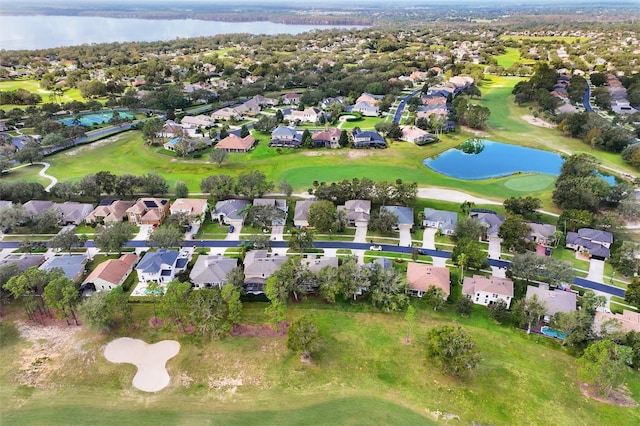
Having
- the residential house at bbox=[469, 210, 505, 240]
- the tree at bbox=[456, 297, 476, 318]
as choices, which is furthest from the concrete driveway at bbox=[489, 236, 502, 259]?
the tree at bbox=[456, 297, 476, 318]

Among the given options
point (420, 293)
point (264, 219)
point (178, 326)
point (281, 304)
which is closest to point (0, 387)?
point (178, 326)

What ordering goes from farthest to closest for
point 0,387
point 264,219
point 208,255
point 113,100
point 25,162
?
point 113,100 → point 25,162 → point 264,219 → point 208,255 → point 0,387

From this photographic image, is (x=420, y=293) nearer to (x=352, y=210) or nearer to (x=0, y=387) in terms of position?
(x=352, y=210)

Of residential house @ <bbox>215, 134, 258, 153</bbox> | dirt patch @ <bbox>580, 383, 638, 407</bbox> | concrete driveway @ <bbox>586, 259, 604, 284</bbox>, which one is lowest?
dirt patch @ <bbox>580, 383, 638, 407</bbox>

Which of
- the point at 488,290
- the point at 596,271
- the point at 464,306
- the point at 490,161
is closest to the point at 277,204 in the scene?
the point at 464,306

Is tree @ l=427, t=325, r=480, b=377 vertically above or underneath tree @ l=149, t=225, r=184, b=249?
underneath

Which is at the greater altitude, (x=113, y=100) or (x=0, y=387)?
(x=113, y=100)

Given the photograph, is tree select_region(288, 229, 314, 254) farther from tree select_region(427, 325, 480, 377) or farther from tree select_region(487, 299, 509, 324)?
tree select_region(487, 299, 509, 324)
